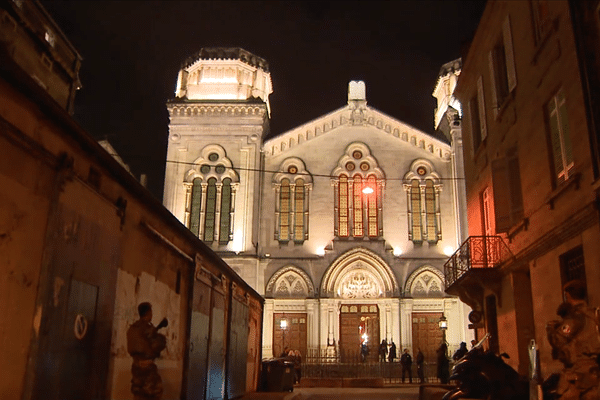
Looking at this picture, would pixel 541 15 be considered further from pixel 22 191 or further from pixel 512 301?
pixel 22 191

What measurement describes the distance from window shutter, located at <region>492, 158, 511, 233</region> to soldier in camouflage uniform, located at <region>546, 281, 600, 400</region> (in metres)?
8.48

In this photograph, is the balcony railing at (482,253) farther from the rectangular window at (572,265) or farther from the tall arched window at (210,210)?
the tall arched window at (210,210)

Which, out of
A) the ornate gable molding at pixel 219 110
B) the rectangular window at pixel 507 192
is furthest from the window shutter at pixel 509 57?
the ornate gable molding at pixel 219 110

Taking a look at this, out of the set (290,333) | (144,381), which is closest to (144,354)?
(144,381)

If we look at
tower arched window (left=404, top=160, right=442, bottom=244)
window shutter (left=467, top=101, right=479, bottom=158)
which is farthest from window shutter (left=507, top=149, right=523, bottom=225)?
tower arched window (left=404, top=160, right=442, bottom=244)

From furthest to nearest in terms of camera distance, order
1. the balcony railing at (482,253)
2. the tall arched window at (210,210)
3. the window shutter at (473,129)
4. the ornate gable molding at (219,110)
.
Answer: the ornate gable molding at (219,110)
the tall arched window at (210,210)
the window shutter at (473,129)
the balcony railing at (482,253)

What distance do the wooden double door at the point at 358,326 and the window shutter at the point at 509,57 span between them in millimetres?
18032

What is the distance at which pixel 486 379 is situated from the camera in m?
10.4

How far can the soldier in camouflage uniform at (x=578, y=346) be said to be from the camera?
6.27m

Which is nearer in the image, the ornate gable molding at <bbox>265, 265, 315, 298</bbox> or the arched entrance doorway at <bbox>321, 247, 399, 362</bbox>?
the arched entrance doorway at <bbox>321, 247, 399, 362</bbox>

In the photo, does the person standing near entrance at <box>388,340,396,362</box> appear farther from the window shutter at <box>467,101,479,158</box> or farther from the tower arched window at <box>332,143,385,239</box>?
the window shutter at <box>467,101,479,158</box>

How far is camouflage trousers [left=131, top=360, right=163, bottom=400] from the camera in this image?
22.5 feet

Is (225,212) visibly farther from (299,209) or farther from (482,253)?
(482,253)

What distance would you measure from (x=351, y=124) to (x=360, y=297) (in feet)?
33.0
